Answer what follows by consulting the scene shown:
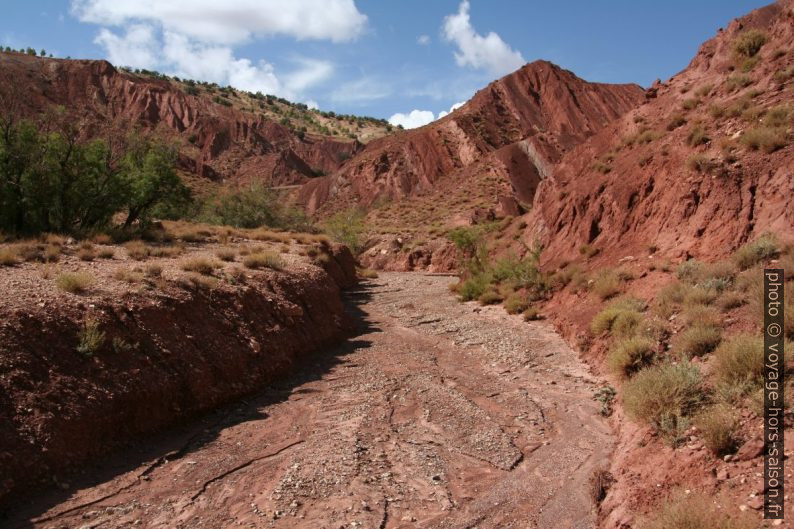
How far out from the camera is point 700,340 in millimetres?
8789

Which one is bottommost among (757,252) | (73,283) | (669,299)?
(669,299)

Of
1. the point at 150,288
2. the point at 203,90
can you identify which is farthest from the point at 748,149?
the point at 203,90

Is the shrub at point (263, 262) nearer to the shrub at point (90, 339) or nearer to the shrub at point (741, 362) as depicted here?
the shrub at point (90, 339)

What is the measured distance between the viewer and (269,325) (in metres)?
13.2

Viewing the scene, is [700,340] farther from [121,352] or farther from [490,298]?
[490,298]

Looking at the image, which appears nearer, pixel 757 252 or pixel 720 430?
pixel 720 430

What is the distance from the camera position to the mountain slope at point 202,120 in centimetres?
7212

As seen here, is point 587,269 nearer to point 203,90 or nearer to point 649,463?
point 649,463

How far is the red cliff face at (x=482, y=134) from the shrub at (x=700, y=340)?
46.4 meters

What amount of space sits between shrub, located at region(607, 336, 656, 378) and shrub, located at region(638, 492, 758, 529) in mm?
4605

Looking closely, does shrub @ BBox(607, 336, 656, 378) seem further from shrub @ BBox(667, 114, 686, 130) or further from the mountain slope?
the mountain slope

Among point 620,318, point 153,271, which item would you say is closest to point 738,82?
point 620,318

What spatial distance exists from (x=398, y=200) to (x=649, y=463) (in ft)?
177

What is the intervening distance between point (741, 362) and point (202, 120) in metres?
94.5
